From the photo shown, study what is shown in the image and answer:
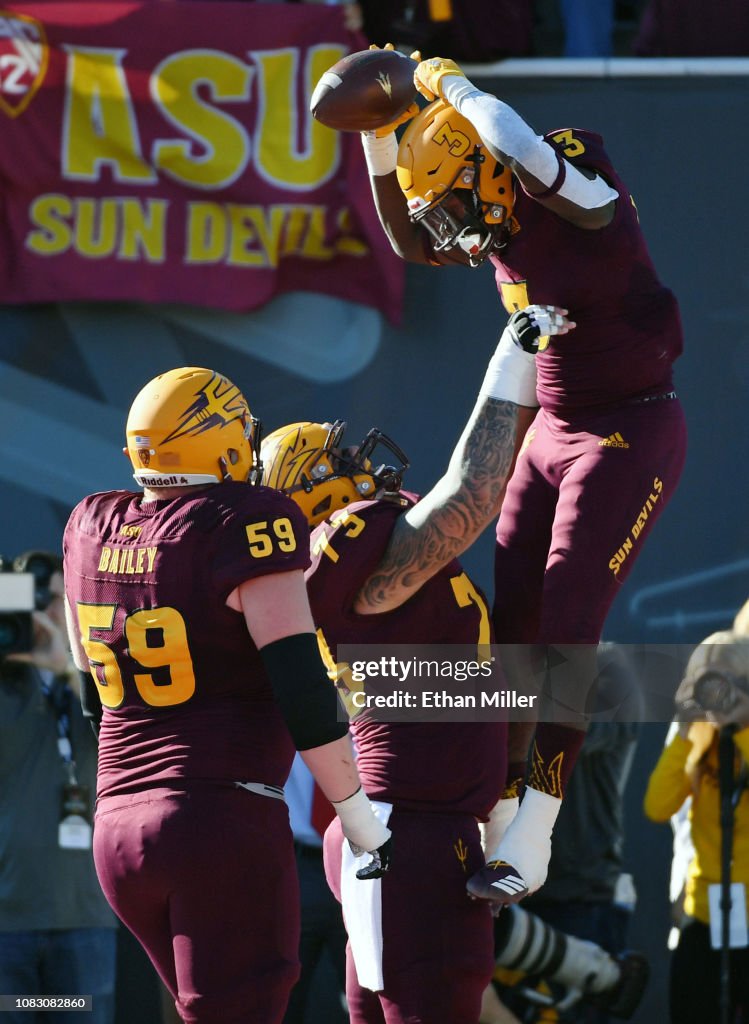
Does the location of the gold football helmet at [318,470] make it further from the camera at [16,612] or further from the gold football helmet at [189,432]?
the camera at [16,612]

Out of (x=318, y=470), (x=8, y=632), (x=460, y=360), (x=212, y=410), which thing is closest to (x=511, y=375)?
(x=318, y=470)

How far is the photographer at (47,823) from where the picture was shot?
5.75 meters

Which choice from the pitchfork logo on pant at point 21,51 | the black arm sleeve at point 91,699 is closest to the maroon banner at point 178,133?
the pitchfork logo on pant at point 21,51

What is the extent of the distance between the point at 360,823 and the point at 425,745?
0.42 meters

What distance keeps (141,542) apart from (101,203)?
4.00 metres

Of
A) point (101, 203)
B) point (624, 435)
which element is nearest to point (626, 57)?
point (101, 203)

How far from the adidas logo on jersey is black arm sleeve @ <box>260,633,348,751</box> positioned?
0.93 meters

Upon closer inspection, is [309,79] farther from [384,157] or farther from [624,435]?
[624,435]

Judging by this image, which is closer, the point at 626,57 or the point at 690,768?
the point at 690,768

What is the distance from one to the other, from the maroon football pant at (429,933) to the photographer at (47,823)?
2.08 meters

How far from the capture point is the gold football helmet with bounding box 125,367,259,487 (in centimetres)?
375

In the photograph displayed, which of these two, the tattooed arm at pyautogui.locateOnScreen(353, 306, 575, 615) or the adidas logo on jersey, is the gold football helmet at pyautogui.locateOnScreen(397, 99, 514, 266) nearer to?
the tattooed arm at pyautogui.locateOnScreen(353, 306, 575, 615)

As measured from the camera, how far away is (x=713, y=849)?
584 cm

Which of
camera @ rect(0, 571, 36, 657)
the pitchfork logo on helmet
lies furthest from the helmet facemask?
camera @ rect(0, 571, 36, 657)
